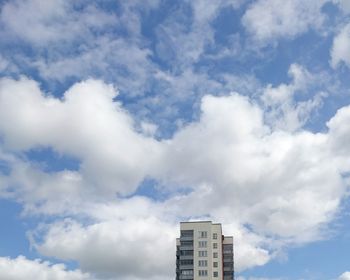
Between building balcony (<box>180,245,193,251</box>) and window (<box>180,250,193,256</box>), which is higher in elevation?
building balcony (<box>180,245,193,251</box>)

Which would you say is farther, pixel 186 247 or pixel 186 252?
pixel 186 247

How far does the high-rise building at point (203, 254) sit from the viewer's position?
160375 millimetres

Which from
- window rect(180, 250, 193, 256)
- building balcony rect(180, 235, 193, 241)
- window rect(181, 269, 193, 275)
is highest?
building balcony rect(180, 235, 193, 241)

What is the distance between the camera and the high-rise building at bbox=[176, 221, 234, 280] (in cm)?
16038

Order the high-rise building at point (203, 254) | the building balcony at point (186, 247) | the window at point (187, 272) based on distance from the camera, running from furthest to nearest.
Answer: the building balcony at point (186, 247) < the high-rise building at point (203, 254) < the window at point (187, 272)

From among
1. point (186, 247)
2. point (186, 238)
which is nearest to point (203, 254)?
point (186, 247)

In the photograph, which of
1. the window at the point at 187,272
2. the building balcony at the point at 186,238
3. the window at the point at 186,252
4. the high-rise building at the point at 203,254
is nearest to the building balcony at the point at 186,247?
the high-rise building at the point at 203,254

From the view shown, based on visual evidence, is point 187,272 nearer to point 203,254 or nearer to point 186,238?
point 203,254

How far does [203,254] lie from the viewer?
533 feet

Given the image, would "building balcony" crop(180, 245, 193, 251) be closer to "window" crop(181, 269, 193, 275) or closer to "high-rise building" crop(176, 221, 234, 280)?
"high-rise building" crop(176, 221, 234, 280)

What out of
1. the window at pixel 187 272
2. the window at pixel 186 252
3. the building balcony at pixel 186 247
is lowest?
the window at pixel 187 272

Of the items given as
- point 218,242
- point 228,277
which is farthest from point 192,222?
point 228,277

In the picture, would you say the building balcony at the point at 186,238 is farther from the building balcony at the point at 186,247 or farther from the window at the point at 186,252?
the window at the point at 186,252

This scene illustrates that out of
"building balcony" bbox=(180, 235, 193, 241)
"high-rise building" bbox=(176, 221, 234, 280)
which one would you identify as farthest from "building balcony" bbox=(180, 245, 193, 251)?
"building balcony" bbox=(180, 235, 193, 241)
